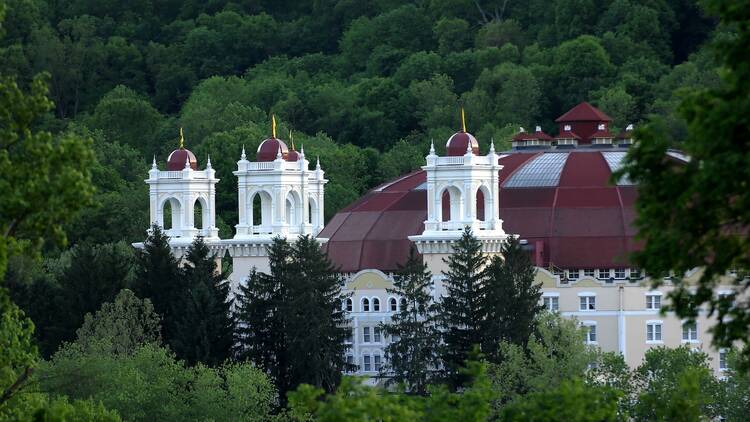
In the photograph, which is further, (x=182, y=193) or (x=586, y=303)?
(x=182, y=193)

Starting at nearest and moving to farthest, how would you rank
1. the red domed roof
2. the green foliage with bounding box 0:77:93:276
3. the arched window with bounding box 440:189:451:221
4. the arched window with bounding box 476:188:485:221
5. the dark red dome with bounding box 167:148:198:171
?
1. the green foliage with bounding box 0:77:93:276
2. the red domed roof
3. the arched window with bounding box 476:188:485:221
4. the arched window with bounding box 440:189:451:221
5. the dark red dome with bounding box 167:148:198:171

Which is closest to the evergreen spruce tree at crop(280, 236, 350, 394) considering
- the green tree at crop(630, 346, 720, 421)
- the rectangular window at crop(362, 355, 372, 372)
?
the rectangular window at crop(362, 355, 372, 372)

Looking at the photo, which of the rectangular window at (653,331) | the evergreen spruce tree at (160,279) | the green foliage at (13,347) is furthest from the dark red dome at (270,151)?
the green foliage at (13,347)

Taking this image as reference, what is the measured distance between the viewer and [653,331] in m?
130

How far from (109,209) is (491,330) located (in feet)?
164

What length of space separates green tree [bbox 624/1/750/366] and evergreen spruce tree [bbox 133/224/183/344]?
73.8 m

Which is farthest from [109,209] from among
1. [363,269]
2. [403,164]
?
[363,269]

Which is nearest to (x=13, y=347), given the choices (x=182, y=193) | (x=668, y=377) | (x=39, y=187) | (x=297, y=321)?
(x=39, y=187)

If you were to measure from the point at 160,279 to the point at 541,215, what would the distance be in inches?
711

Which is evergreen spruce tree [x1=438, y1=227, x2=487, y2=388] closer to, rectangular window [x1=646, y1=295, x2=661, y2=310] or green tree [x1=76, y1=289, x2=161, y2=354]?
rectangular window [x1=646, y1=295, x2=661, y2=310]

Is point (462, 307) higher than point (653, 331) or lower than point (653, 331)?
higher

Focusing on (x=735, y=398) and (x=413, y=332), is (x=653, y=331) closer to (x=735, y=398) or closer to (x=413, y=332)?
(x=413, y=332)

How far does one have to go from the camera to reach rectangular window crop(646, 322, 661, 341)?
427 feet

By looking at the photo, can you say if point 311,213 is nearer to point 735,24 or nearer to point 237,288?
point 237,288
